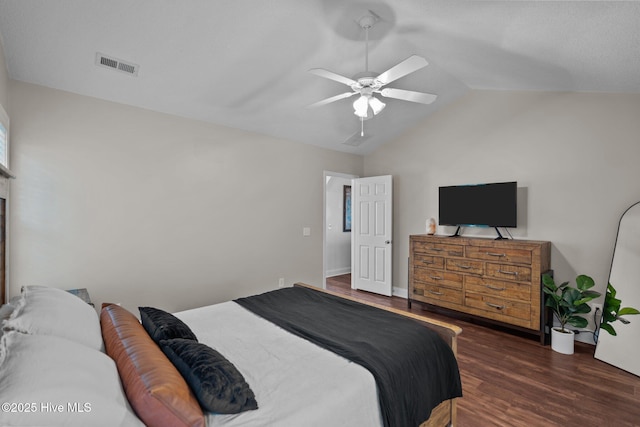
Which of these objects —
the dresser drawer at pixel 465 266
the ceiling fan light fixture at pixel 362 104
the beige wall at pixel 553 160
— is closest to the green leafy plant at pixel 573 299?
the beige wall at pixel 553 160

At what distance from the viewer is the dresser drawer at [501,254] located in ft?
10.6

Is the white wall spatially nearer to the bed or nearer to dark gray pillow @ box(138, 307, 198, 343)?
the bed

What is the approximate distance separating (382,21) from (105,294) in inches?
138

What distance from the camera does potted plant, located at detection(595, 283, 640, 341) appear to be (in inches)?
106

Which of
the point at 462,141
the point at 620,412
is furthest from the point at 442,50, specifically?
the point at 620,412

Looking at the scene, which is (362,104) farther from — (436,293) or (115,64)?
(436,293)

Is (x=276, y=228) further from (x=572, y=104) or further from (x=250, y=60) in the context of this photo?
(x=572, y=104)

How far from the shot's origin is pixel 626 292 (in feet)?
9.25

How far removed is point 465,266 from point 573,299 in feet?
3.41

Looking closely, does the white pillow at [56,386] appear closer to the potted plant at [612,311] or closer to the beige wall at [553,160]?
the potted plant at [612,311]

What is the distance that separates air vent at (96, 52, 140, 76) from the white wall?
4417 mm

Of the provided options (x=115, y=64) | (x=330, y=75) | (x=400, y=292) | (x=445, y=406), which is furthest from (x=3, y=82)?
(x=400, y=292)

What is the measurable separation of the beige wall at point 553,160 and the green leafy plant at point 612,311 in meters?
0.29

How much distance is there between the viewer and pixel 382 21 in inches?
97.3
